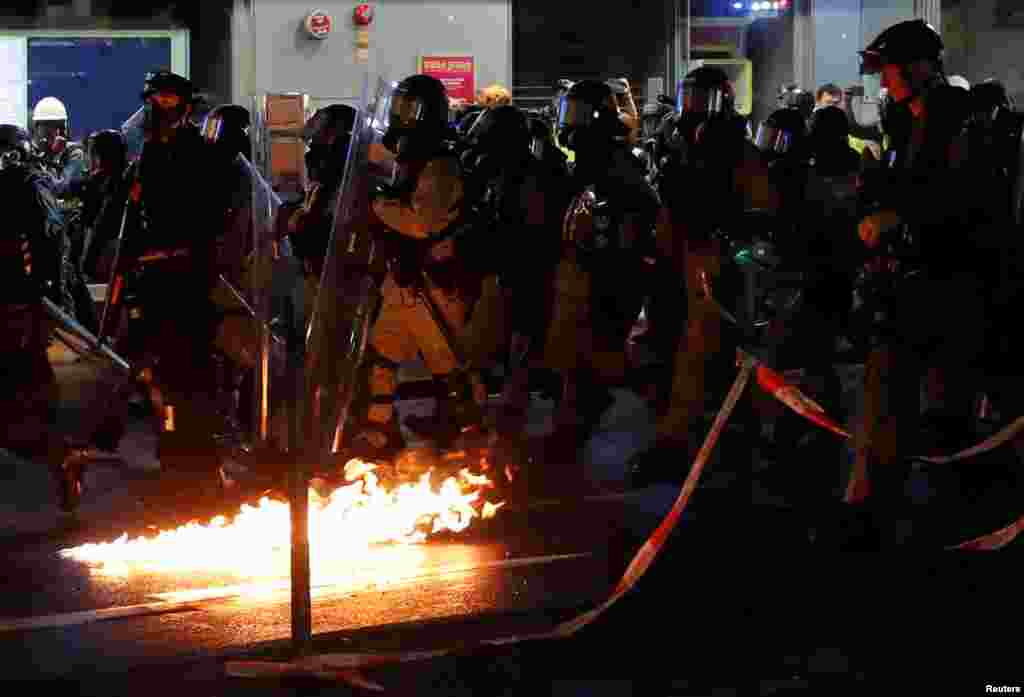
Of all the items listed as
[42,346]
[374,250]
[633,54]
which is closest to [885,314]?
[374,250]

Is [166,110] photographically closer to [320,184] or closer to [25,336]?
[320,184]

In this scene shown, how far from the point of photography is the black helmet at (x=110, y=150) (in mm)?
12242

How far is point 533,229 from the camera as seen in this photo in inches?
391

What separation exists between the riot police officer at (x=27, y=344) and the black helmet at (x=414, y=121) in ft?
6.15

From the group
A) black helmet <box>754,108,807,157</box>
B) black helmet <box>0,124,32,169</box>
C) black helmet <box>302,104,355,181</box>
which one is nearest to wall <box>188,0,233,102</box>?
black helmet <box>0,124,32,169</box>

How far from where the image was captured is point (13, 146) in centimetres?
994

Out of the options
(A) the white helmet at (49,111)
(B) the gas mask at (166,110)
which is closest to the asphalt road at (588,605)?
(B) the gas mask at (166,110)

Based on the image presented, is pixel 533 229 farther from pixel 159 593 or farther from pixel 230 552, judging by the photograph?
pixel 159 593

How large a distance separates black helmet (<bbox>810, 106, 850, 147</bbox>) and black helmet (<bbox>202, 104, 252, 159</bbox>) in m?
3.55

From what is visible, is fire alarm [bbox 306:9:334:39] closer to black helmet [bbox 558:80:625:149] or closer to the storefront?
the storefront

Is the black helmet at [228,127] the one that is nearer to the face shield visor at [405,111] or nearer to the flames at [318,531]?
the face shield visor at [405,111]

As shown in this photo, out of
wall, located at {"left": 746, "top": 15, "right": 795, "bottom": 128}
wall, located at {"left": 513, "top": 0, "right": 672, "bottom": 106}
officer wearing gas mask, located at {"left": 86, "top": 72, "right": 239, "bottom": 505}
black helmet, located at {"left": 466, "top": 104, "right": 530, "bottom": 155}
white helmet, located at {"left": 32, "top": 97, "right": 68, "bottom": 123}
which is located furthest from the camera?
wall, located at {"left": 746, "top": 15, "right": 795, "bottom": 128}

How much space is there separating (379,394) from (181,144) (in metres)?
1.72

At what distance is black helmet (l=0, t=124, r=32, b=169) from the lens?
31.1 feet
